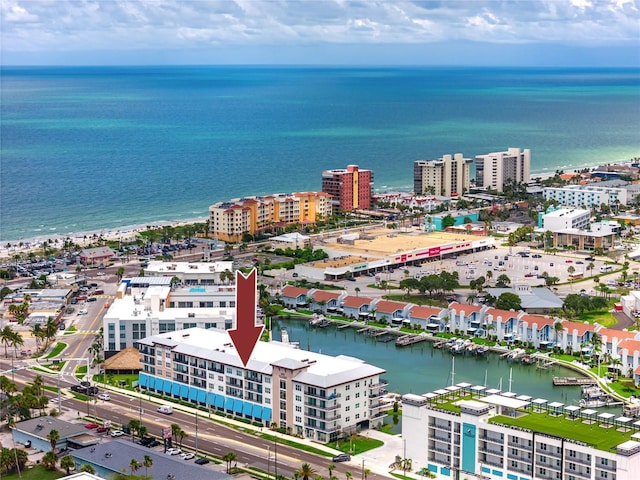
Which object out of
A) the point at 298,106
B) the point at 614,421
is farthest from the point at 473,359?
the point at 298,106

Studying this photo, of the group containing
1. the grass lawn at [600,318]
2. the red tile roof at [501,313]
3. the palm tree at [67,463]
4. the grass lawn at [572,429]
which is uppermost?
the grass lawn at [572,429]

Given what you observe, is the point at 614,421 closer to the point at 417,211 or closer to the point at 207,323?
the point at 207,323

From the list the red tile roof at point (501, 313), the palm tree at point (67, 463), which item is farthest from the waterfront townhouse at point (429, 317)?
the palm tree at point (67, 463)

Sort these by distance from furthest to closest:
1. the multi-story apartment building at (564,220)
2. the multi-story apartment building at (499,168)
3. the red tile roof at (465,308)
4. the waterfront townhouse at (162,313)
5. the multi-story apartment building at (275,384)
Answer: the multi-story apartment building at (499,168) < the multi-story apartment building at (564,220) < the red tile roof at (465,308) < the waterfront townhouse at (162,313) < the multi-story apartment building at (275,384)

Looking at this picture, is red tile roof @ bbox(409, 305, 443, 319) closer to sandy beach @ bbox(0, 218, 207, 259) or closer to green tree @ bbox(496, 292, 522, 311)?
green tree @ bbox(496, 292, 522, 311)

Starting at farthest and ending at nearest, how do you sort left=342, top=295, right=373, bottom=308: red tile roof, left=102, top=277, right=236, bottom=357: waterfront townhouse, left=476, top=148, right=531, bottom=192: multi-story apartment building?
left=476, top=148, right=531, bottom=192: multi-story apartment building, left=342, top=295, right=373, bottom=308: red tile roof, left=102, top=277, right=236, bottom=357: waterfront townhouse

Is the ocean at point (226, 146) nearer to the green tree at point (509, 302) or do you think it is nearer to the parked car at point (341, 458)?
the green tree at point (509, 302)

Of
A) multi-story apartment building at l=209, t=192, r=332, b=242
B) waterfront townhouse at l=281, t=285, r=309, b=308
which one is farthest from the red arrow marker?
multi-story apartment building at l=209, t=192, r=332, b=242
